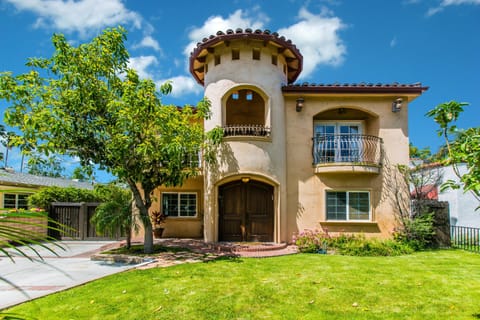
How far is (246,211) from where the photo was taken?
13.9m

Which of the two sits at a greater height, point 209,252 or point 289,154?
point 289,154

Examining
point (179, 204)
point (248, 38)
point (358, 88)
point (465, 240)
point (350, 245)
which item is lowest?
point (465, 240)

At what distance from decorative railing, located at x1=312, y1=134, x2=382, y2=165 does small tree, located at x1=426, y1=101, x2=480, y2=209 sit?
348 inches

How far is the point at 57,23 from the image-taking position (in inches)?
403

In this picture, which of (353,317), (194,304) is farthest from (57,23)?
(353,317)

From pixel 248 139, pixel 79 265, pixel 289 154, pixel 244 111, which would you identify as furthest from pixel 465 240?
pixel 79 265

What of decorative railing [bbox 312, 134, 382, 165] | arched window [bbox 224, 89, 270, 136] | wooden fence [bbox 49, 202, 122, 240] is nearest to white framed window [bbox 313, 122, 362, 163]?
decorative railing [bbox 312, 134, 382, 165]

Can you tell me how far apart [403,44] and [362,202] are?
285 inches

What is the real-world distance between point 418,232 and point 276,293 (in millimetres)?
9443

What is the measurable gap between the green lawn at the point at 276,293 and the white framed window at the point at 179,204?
19.0 feet

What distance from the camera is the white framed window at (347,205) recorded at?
1412 cm

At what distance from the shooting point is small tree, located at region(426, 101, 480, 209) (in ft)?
14.6

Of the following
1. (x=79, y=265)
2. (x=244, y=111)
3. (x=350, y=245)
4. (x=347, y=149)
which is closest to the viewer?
(x=79, y=265)

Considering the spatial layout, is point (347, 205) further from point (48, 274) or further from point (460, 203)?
point (48, 274)
